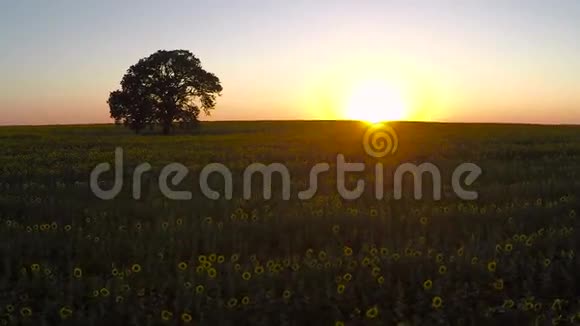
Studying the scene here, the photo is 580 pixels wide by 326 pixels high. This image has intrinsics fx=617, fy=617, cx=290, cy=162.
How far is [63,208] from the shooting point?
8820 mm

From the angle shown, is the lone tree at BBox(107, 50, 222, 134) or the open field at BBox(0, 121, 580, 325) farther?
the lone tree at BBox(107, 50, 222, 134)

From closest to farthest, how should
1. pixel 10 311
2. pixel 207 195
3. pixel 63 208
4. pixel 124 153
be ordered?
pixel 10 311, pixel 63 208, pixel 207 195, pixel 124 153

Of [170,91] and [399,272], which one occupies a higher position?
[170,91]

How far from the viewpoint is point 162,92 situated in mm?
47000

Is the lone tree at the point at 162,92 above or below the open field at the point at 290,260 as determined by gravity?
above

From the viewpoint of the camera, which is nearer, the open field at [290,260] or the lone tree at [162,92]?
the open field at [290,260]

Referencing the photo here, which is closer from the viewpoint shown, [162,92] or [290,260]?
[290,260]

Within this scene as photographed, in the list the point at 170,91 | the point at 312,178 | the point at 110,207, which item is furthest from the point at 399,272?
the point at 170,91

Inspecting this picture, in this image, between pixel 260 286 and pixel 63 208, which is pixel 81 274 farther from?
pixel 63 208

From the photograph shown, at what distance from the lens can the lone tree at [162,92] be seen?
46.9m

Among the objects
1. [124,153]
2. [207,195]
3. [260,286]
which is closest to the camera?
[260,286]

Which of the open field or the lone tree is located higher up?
the lone tree

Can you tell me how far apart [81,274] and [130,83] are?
43.2 meters

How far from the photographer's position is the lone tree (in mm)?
46906
